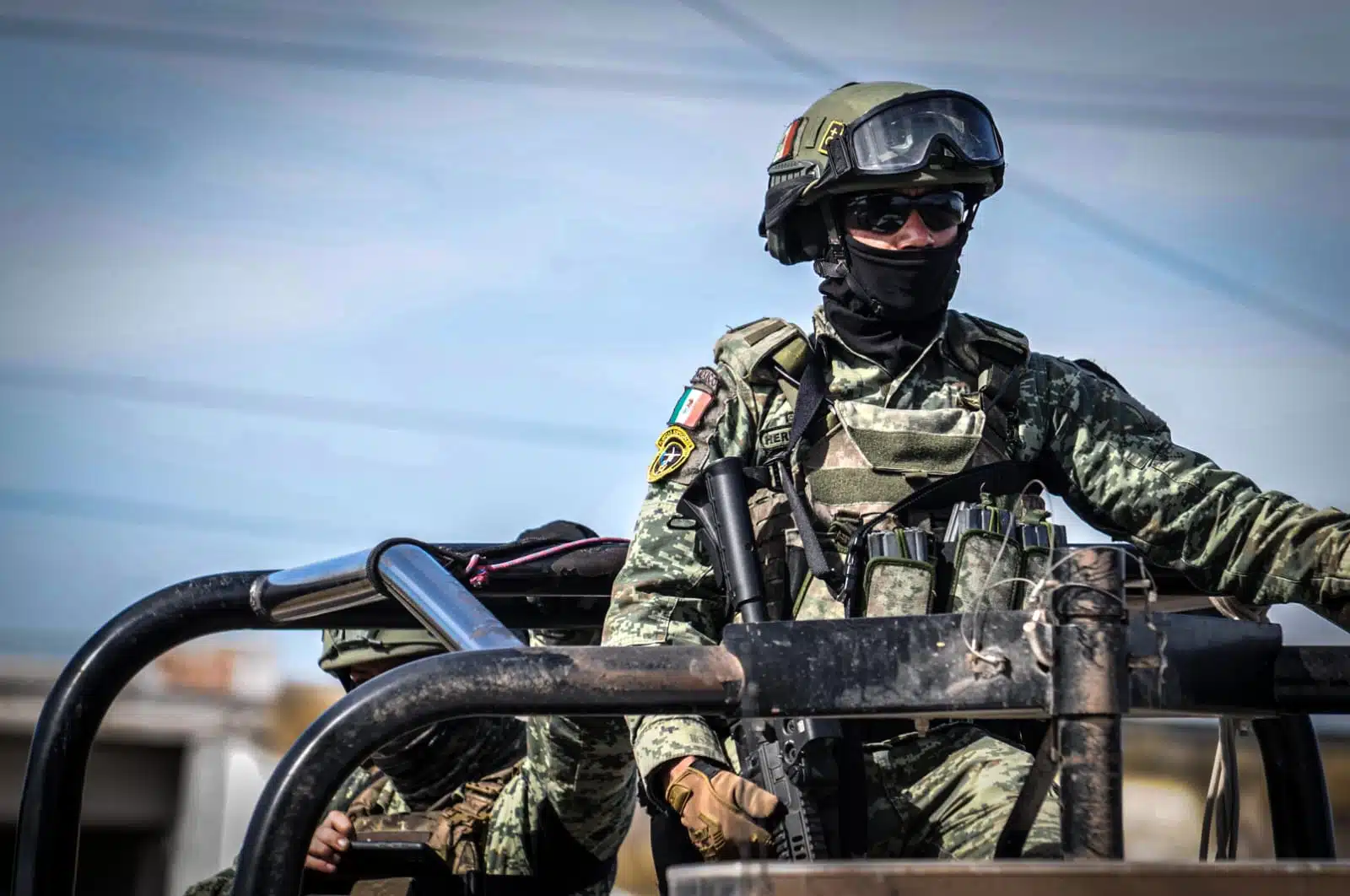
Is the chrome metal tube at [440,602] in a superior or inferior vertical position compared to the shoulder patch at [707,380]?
inferior

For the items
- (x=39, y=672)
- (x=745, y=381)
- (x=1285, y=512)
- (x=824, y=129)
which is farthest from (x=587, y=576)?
(x=39, y=672)

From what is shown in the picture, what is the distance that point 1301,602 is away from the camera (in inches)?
122

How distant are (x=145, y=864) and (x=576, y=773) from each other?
25.7 feet

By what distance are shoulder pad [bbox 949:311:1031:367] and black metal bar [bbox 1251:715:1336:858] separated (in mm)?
1179

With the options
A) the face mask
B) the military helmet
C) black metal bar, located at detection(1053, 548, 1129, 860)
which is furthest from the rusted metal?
the military helmet

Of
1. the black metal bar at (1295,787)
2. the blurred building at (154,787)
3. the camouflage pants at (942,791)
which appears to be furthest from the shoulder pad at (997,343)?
the blurred building at (154,787)

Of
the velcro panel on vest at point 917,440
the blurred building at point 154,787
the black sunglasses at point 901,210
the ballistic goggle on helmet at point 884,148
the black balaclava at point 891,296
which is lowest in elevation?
the blurred building at point 154,787

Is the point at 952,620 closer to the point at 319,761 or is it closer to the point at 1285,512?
the point at 319,761

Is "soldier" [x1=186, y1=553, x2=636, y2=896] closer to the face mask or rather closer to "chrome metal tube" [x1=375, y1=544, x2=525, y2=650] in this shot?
the face mask

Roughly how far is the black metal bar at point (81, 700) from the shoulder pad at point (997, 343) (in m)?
1.56

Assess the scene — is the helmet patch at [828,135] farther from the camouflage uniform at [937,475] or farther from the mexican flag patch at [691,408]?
the mexican flag patch at [691,408]

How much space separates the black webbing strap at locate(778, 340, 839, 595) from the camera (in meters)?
3.18

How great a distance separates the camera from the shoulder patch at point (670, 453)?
339cm

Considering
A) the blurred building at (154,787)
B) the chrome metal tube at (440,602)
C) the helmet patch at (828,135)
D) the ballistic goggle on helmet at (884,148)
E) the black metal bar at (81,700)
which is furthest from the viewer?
the blurred building at (154,787)
